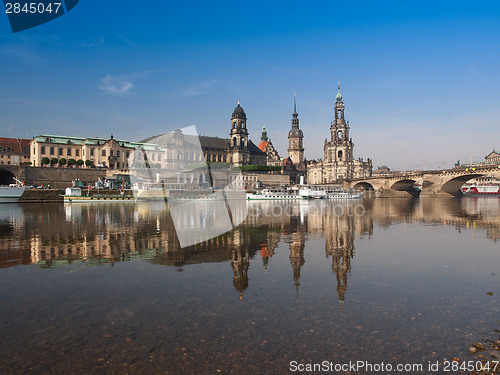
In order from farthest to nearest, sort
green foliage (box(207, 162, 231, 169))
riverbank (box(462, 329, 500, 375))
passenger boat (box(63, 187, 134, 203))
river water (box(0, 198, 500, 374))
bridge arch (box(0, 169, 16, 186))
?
1. green foliage (box(207, 162, 231, 169))
2. bridge arch (box(0, 169, 16, 186))
3. passenger boat (box(63, 187, 134, 203))
4. river water (box(0, 198, 500, 374))
5. riverbank (box(462, 329, 500, 375))

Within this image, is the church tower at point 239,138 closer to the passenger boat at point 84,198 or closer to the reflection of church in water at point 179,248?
the passenger boat at point 84,198

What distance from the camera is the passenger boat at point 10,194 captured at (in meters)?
59.0

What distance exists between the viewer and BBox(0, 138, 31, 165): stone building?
291ft

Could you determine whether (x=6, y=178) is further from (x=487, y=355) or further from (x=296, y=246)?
(x=487, y=355)

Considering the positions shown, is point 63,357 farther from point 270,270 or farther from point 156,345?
point 270,270

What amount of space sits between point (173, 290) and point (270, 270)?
3558 millimetres

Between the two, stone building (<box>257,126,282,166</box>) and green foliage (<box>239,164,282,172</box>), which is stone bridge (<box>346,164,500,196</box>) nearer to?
green foliage (<box>239,164,282,172</box>)

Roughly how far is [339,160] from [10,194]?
12380 cm

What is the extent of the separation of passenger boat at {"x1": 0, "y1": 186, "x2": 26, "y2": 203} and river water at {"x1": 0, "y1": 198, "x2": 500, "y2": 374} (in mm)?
52206

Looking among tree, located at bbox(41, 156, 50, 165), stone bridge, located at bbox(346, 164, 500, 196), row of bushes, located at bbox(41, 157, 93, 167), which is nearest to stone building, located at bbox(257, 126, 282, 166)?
stone bridge, located at bbox(346, 164, 500, 196)

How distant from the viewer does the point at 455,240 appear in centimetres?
1881

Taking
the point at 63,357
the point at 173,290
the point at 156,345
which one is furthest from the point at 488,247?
the point at 63,357

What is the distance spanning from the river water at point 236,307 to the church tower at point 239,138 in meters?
117

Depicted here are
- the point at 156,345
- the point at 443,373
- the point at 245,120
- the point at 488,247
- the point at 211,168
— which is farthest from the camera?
the point at 245,120
